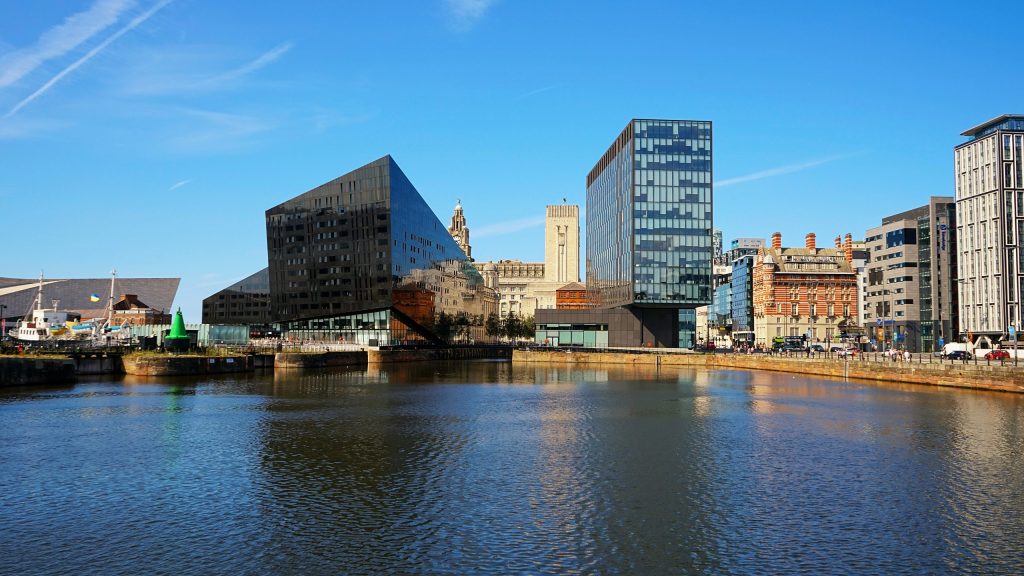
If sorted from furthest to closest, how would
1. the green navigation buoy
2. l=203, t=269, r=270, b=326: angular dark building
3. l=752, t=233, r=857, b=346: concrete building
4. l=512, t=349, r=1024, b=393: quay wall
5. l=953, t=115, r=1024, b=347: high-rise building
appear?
1. l=752, t=233, r=857, b=346: concrete building
2. l=203, t=269, r=270, b=326: angular dark building
3. l=953, t=115, r=1024, b=347: high-rise building
4. the green navigation buoy
5. l=512, t=349, r=1024, b=393: quay wall

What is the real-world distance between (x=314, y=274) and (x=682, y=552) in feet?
404

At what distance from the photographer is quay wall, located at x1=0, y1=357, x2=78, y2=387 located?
68.1 meters

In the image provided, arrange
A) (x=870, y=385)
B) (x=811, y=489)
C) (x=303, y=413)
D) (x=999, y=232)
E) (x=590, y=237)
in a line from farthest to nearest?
(x=590, y=237), (x=999, y=232), (x=870, y=385), (x=303, y=413), (x=811, y=489)

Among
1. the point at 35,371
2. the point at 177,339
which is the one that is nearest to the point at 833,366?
the point at 177,339

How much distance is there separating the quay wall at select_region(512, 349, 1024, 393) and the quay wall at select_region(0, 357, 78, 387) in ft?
258

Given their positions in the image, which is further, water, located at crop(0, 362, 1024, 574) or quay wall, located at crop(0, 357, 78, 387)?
quay wall, located at crop(0, 357, 78, 387)

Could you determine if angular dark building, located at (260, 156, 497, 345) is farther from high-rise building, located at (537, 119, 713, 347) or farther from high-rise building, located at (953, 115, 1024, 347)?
high-rise building, located at (953, 115, 1024, 347)


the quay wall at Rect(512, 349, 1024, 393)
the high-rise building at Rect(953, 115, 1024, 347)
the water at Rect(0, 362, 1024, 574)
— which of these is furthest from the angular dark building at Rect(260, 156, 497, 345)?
the high-rise building at Rect(953, 115, 1024, 347)

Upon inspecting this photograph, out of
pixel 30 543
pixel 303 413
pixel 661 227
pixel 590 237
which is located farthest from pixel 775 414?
pixel 590 237

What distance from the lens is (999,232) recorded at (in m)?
120

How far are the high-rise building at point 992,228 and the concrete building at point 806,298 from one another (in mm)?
55011

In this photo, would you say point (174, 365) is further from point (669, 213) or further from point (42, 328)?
point (669, 213)

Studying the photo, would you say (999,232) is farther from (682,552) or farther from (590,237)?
(682,552)

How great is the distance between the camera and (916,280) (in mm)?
142250
